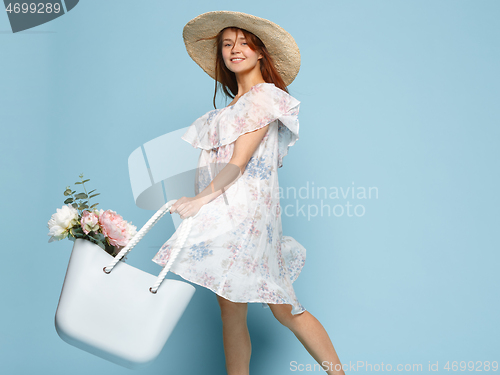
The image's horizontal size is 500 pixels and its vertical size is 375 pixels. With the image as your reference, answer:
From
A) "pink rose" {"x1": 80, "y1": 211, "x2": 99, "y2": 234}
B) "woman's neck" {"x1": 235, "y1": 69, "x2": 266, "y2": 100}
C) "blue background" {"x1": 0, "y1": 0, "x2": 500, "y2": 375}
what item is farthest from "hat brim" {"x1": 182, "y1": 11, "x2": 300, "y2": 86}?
"pink rose" {"x1": 80, "y1": 211, "x2": 99, "y2": 234}

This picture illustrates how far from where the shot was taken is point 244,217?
1.33 metres

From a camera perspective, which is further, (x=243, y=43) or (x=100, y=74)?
(x=100, y=74)

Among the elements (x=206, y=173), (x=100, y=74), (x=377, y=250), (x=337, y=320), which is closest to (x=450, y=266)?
(x=377, y=250)

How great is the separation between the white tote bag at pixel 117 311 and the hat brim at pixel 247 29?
2.70 feet

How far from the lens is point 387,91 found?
2.24 meters

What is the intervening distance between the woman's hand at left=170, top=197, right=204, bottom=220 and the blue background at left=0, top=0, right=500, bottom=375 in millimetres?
992

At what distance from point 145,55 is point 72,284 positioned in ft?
5.09

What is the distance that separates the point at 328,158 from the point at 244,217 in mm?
987

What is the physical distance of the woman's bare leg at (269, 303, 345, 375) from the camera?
4.74ft

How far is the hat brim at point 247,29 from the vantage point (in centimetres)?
145

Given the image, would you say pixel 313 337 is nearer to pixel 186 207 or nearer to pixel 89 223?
pixel 186 207

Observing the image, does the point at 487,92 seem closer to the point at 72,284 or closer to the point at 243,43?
the point at 243,43

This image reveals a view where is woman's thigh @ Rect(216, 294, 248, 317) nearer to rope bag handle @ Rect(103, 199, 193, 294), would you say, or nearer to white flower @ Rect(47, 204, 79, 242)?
rope bag handle @ Rect(103, 199, 193, 294)

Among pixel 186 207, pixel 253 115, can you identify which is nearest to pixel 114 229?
pixel 186 207
